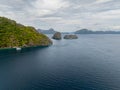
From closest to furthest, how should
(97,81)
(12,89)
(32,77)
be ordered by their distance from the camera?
(12,89), (97,81), (32,77)

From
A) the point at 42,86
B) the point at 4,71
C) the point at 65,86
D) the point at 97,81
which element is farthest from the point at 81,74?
the point at 4,71

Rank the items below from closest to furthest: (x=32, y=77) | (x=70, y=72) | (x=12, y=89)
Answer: (x=12, y=89), (x=32, y=77), (x=70, y=72)

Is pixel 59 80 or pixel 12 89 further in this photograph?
pixel 59 80

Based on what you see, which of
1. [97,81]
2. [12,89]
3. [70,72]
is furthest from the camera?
[70,72]

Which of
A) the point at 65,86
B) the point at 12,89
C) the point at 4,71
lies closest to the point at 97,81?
the point at 65,86

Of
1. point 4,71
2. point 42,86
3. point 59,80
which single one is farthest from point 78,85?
point 4,71

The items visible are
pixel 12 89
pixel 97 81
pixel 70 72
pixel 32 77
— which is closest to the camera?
pixel 12 89

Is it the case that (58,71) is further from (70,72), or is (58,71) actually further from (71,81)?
(71,81)

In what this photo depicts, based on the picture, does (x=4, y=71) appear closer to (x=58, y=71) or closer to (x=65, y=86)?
(x=58, y=71)

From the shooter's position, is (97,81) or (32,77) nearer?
(97,81)
